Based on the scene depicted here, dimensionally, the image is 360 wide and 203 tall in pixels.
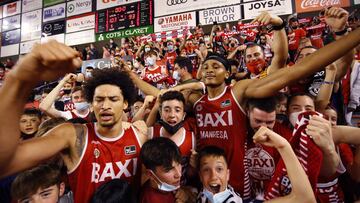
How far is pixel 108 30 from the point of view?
10.6 metres

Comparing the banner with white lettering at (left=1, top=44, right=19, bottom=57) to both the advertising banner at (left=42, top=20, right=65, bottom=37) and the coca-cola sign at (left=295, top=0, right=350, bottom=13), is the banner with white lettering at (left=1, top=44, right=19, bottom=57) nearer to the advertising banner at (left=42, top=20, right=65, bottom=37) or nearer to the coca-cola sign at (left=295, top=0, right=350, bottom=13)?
the advertising banner at (left=42, top=20, right=65, bottom=37)

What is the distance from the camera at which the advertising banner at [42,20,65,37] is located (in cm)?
1159

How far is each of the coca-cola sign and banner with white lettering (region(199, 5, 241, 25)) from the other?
1631mm

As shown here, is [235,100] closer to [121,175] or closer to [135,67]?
[121,175]

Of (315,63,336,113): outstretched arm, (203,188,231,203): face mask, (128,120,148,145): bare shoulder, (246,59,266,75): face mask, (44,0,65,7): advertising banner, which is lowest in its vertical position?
(203,188,231,203): face mask

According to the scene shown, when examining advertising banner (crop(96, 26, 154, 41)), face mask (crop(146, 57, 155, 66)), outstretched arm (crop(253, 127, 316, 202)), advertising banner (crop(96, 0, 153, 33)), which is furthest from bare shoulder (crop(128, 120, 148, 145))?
advertising banner (crop(96, 0, 153, 33))

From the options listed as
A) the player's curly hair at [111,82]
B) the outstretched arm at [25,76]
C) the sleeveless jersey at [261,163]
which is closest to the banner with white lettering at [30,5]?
the player's curly hair at [111,82]

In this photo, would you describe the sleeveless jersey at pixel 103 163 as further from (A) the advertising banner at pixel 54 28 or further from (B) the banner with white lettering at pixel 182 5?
(A) the advertising banner at pixel 54 28

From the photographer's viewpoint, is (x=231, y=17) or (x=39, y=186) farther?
(x=231, y=17)

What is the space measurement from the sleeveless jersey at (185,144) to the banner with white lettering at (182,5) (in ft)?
23.2

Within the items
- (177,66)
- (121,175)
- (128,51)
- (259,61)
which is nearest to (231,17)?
(128,51)

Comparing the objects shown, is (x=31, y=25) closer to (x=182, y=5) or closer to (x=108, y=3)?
(x=108, y=3)

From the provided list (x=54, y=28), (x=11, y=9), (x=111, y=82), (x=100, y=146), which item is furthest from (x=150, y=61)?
(x=11, y=9)

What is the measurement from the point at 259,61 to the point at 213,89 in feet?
4.50
